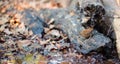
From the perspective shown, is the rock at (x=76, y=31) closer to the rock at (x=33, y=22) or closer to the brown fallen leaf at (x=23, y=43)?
the rock at (x=33, y=22)

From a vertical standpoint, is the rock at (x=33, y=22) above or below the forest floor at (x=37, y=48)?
above

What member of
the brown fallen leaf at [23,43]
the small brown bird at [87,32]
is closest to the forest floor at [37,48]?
the brown fallen leaf at [23,43]

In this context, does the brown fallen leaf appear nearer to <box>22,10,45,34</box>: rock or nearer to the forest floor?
the forest floor

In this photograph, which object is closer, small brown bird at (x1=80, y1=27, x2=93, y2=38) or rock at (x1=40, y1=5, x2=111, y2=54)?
rock at (x1=40, y1=5, x2=111, y2=54)

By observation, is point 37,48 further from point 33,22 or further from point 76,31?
point 33,22

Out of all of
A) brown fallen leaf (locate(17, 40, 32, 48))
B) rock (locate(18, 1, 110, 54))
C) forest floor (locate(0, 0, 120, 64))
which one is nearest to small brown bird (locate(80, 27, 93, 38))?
rock (locate(18, 1, 110, 54))

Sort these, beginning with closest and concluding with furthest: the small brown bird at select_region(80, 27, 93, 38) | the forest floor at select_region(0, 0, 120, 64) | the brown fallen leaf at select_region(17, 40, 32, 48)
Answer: the forest floor at select_region(0, 0, 120, 64) → the small brown bird at select_region(80, 27, 93, 38) → the brown fallen leaf at select_region(17, 40, 32, 48)

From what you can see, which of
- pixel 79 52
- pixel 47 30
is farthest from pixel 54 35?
pixel 79 52

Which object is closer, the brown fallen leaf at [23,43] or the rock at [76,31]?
the rock at [76,31]

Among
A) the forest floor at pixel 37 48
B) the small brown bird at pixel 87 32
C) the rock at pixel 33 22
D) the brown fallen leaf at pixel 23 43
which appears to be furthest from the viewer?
the rock at pixel 33 22

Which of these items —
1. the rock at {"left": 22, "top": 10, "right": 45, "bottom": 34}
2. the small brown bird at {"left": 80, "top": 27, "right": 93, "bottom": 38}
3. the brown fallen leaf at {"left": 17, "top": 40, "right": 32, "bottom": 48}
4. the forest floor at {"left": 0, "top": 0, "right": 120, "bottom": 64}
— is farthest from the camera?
the rock at {"left": 22, "top": 10, "right": 45, "bottom": 34}

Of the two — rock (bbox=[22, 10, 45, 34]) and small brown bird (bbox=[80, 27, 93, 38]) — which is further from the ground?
rock (bbox=[22, 10, 45, 34])

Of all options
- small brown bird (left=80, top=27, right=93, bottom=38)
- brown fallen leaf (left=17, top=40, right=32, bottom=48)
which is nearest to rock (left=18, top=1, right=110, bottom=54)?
small brown bird (left=80, top=27, right=93, bottom=38)
